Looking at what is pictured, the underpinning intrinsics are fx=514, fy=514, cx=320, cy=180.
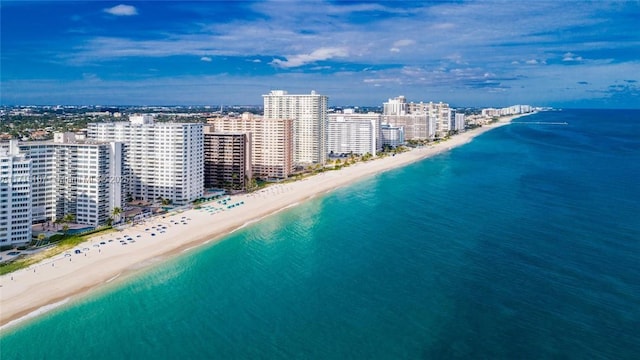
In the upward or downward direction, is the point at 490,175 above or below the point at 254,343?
above

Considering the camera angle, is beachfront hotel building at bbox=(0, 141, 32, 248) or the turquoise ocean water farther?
beachfront hotel building at bbox=(0, 141, 32, 248)

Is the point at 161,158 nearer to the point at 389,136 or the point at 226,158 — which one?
the point at 226,158

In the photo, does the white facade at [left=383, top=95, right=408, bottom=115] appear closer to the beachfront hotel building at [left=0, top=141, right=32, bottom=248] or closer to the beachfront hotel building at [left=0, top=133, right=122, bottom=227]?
the beachfront hotel building at [left=0, top=133, right=122, bottom=227]

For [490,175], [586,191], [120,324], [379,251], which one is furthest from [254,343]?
[490,175]

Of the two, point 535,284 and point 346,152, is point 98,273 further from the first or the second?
point 346,152

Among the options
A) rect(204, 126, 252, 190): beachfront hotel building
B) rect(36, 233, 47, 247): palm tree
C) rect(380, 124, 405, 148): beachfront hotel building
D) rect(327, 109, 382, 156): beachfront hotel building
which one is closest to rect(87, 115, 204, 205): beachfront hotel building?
rect(204, 126, 252, 190): beachfront hotel building

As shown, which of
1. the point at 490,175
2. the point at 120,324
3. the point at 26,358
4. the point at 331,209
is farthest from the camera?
the point at 490,175

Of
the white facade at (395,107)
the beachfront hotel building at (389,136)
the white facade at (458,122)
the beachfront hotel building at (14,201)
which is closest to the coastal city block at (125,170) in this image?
the beachfront hotel building at (14,201)

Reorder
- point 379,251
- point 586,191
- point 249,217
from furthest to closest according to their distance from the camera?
point 586,191, point 249,217, point 379,251
